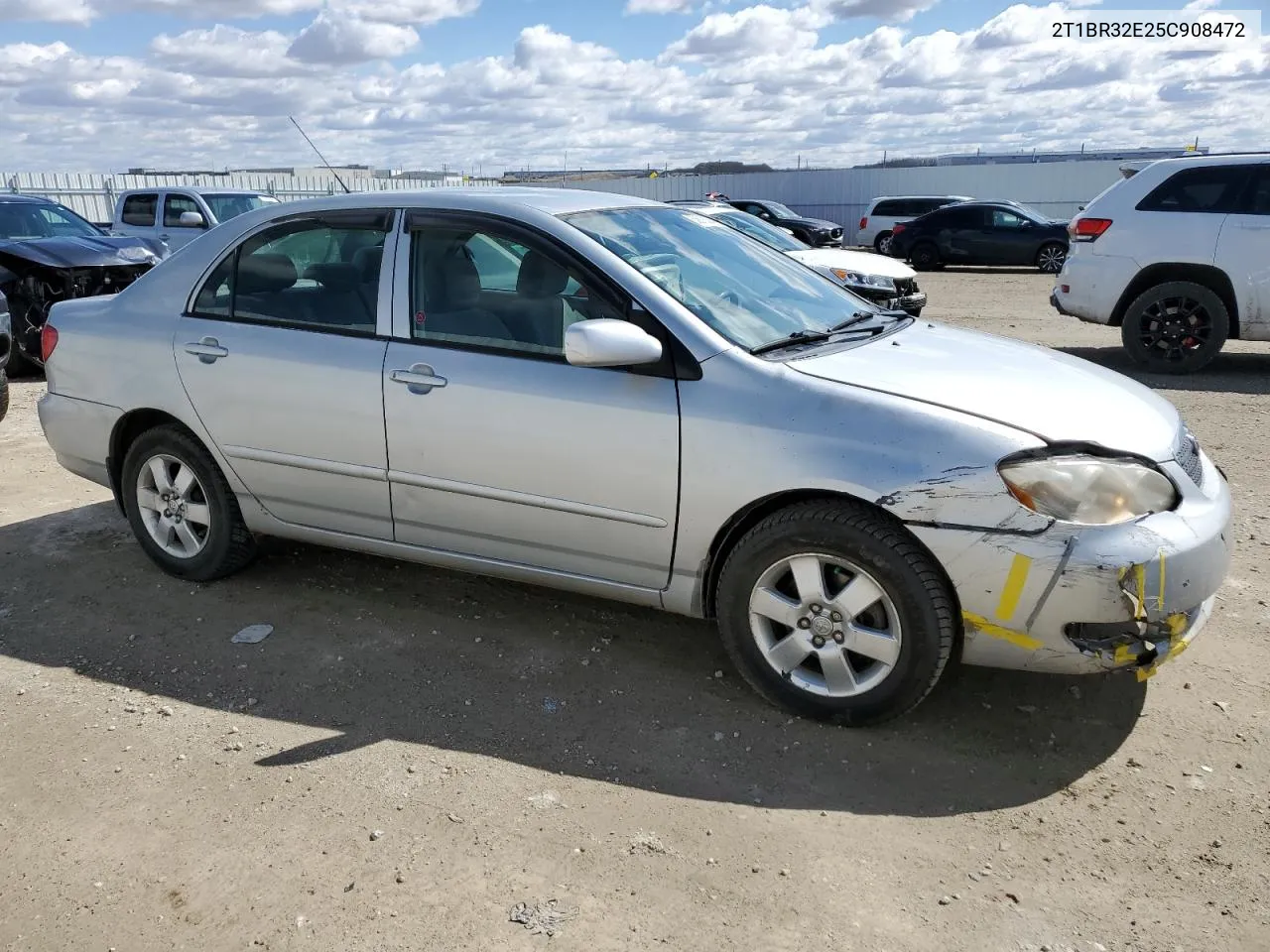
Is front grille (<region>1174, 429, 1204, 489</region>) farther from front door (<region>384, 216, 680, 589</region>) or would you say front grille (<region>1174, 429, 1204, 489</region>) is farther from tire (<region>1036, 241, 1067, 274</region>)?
tire (<region>1036, 241, 1067, 274</region>)

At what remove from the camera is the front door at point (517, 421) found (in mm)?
3541

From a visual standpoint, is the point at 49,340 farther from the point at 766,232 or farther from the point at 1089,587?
the point at 766,232

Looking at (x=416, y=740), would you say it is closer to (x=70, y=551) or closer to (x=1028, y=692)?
(x=1028, y=692)

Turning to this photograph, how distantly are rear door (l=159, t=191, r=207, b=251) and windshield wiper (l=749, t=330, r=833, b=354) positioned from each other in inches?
511

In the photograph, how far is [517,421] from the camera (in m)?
3.70

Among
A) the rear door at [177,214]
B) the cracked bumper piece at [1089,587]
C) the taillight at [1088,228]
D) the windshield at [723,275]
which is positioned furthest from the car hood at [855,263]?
the rear door at [177,214]

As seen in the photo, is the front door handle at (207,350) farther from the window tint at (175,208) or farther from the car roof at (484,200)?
the window tint at (175,208)

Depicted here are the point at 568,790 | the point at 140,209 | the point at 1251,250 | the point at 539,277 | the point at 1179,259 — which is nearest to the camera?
the point at 568,790

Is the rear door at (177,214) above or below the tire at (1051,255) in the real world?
above

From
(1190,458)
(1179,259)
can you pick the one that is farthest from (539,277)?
(1179,259)

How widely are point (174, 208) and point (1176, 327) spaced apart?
13010mm

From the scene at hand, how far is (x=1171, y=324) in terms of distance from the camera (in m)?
9.27

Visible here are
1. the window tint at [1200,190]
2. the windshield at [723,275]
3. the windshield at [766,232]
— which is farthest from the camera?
the windshield at [766,232]

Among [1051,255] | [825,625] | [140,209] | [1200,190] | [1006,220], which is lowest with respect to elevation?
[1051,255]
